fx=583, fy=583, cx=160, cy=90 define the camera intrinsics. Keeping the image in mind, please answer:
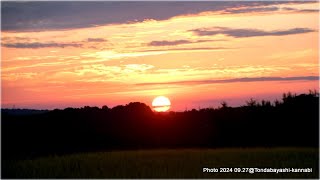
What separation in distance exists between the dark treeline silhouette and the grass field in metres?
6.77

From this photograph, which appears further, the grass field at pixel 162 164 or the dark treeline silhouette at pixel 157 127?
the dark treeline silhouette at pixel 157 127

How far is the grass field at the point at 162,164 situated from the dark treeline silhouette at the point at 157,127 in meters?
6.77

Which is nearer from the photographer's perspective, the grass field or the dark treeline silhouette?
the grass field

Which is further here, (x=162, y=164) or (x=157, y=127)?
(x=157, y=127)

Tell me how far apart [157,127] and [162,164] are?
12.5 m

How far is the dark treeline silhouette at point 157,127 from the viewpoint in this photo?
25.0 m

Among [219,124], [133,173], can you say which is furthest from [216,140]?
[133,173]

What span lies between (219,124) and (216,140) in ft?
4.12

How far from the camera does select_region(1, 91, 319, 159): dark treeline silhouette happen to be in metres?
25.0

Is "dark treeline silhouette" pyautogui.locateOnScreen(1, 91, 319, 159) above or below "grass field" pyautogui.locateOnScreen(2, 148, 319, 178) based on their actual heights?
above

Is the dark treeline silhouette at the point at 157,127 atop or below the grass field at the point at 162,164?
atop

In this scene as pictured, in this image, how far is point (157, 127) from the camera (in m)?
28.0

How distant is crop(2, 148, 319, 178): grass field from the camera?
48.0 feet

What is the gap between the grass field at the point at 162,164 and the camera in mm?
14617
